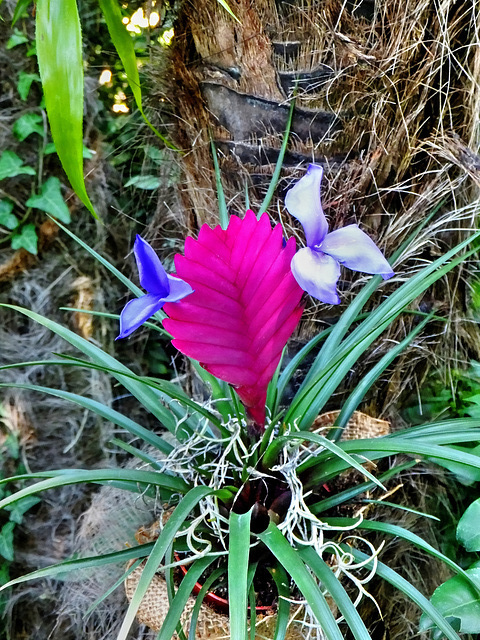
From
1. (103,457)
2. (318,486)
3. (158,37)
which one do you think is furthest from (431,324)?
(103,457)

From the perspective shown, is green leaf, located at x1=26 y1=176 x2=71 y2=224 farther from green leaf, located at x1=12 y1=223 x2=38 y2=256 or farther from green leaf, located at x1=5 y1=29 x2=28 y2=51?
green leaf, located at x1=5 y1=29 x2=28 y2=51

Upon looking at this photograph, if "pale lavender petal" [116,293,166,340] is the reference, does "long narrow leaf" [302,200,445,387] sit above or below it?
below

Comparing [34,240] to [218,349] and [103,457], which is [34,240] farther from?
[218,349]

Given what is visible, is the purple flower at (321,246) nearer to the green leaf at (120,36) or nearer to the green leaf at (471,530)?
the green leaf at (120,36)

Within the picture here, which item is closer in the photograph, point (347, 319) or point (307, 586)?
point (307, 586)

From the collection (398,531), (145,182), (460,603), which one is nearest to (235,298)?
(398,531)

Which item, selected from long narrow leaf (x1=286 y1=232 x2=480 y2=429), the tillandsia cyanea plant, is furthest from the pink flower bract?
long narrow leaf (x1=286 y1=232 x2=480 y2=429)

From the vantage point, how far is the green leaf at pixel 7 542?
1.17 meters

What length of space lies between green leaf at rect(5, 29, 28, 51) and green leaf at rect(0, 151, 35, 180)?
0.23 metres

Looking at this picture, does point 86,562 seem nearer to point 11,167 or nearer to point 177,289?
point 177,289

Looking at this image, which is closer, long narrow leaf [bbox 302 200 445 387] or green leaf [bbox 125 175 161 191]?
long narrow leaf [bbox 302 200 445 387]

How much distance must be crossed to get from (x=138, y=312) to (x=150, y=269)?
0.04 meters

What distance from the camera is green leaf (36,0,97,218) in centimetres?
54

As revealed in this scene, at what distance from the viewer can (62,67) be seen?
0.54 metres
